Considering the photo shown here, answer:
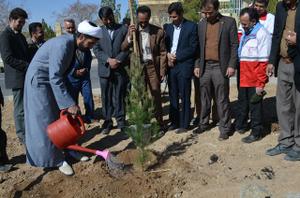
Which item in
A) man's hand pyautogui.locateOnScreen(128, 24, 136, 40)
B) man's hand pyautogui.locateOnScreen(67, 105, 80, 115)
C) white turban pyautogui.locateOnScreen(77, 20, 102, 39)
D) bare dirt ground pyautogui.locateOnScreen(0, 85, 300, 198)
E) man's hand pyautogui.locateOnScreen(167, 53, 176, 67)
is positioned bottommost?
bare dirt ground pyautogui.locateOnScreen(0, 85, 300, 198)

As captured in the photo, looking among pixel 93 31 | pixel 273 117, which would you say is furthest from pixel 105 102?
pixel 273 117

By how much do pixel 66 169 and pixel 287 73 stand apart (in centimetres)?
285

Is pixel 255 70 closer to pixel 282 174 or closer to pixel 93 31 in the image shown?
pixel 282 174

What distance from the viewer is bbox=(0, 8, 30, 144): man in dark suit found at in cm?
547

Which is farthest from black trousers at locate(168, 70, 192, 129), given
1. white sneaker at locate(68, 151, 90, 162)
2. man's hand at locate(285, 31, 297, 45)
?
man's hand at locate(285, 31, 297, 45)

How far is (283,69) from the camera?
4988 mm

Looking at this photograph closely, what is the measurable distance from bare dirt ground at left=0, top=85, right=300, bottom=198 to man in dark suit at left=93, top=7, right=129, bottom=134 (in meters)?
0.73

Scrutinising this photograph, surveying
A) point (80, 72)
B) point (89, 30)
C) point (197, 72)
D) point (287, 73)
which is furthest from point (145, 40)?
point (287, 73)

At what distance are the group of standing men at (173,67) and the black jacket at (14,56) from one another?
0.04 feet

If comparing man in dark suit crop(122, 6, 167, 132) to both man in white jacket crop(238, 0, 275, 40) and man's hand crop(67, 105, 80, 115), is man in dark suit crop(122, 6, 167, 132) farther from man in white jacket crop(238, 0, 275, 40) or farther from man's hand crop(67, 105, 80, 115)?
man's hand crop(67, 105, 80, 115)

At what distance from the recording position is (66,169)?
16.3 ft

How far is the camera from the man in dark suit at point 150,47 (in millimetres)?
6145

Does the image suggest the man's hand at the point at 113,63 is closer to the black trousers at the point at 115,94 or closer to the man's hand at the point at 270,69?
the black trousers at the point at 115,94

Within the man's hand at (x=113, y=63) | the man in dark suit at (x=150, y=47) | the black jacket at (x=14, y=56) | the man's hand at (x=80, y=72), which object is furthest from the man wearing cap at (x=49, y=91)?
the man's hand at (x=80, y=72)
